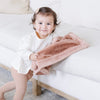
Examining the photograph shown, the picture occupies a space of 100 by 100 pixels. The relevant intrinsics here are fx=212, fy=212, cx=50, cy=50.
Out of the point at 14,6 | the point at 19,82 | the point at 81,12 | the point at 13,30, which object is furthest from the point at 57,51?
the point at 14,6

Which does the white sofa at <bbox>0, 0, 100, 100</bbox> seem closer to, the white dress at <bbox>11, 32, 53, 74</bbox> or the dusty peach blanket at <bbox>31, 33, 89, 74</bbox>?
the dusty peach blanket at <bbox>31, 33, 89, 74</bbox>

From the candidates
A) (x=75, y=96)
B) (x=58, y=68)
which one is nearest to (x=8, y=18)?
(x=58, y=68)

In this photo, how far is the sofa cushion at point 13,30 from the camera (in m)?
1.39

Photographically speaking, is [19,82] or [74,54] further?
[19,82]

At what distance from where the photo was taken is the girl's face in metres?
1.14

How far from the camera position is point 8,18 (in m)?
A: 1.76

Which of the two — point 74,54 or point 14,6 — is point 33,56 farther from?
point 14,6

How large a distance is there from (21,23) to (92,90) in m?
0.80

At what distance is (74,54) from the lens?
1098 mm

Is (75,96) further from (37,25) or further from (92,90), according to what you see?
(37,25)

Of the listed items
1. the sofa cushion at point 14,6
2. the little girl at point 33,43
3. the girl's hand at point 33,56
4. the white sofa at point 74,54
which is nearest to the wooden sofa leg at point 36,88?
the white sofa at point 74,54

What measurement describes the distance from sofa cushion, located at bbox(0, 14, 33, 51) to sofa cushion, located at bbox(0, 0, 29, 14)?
0.18 m

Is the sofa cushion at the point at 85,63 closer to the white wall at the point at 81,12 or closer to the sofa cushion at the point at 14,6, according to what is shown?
the white wall at the point at 81,12

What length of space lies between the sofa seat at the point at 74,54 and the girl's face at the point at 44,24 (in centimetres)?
19
